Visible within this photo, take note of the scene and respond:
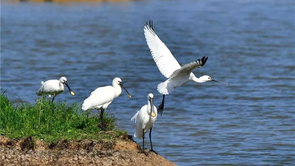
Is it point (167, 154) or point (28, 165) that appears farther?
point (167, 154)

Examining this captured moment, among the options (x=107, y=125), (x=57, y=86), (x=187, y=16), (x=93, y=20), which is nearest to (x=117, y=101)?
(x=57, y=86)

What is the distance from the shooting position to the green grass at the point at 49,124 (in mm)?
9688

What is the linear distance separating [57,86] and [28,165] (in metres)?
3.53

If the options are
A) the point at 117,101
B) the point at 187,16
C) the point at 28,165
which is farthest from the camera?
the point at 187,16

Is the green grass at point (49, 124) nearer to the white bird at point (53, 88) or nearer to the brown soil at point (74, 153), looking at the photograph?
the brown soil at point (74, 153)

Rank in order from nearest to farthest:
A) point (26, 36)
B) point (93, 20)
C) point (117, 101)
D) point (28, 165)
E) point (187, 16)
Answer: point (28, 165) < point (117, 101) < point (26, 36) < point (93, 20) < point (187, 16)

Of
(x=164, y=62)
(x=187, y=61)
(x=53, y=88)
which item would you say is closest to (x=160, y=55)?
(x=164, y=62)

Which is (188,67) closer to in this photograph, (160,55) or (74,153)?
(160,55)

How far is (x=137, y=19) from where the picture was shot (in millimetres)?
40531

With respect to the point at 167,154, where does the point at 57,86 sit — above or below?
above

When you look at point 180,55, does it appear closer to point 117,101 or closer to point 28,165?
point 117,101

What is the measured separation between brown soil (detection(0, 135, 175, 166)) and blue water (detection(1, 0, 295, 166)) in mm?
1798

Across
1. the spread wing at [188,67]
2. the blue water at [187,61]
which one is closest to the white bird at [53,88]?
the blue water at [187,61]

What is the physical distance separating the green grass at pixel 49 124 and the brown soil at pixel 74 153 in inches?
6.6
